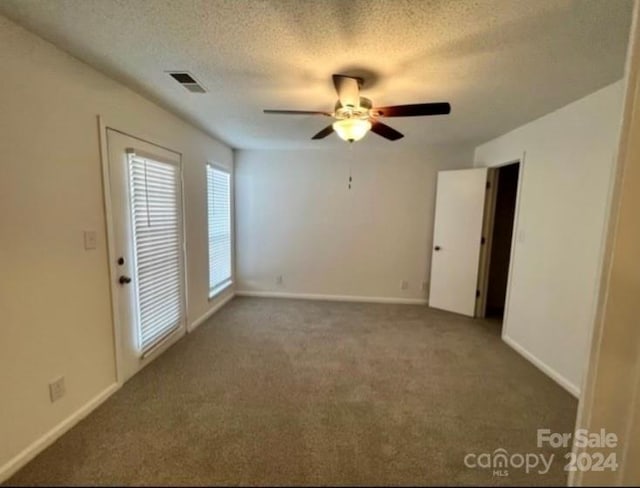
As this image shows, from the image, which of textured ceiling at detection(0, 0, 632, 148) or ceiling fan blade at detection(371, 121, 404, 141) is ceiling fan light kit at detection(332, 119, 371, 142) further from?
textured ceiling at detection(0, 0, 632, 148)

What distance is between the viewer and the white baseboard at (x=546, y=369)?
7.16 feet

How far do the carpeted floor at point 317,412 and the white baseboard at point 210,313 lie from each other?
80mm

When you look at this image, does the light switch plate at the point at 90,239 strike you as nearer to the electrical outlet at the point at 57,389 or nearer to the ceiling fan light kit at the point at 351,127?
the electrical outlet at the point at 57,389

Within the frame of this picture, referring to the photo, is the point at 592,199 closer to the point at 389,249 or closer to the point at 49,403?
the point at 389,249

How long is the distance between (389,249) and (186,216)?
8.89 ft

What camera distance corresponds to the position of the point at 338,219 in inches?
168

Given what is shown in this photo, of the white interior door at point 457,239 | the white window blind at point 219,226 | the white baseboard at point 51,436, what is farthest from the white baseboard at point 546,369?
the white window blind at point 219,226

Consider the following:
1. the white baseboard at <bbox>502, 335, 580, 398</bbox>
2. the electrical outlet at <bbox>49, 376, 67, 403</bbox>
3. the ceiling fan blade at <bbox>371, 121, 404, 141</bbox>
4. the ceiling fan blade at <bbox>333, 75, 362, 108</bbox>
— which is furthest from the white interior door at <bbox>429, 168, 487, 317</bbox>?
the electrical outlet at <bbox>49, 376, 67, 403</bbox>

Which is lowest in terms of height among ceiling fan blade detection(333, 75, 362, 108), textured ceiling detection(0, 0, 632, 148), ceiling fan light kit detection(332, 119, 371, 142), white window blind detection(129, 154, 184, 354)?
white window blind detection(129, 154, 184, 354)

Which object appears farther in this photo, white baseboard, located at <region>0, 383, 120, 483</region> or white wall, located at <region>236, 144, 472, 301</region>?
white wall, located at <region>236, 144, 472, 301</region>

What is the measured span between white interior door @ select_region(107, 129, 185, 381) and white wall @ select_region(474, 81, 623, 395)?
311cm

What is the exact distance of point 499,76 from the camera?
1.86m

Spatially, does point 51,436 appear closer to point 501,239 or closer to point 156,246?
point 156,246

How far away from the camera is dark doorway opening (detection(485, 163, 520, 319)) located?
3.93 meters
